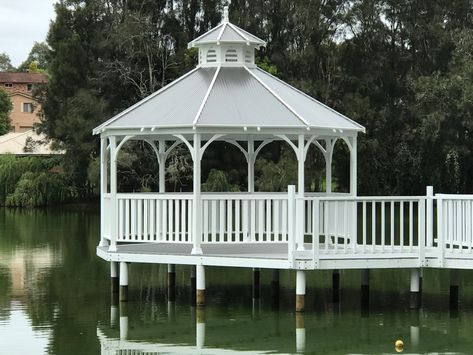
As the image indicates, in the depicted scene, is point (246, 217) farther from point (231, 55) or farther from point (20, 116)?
point (20, 116)

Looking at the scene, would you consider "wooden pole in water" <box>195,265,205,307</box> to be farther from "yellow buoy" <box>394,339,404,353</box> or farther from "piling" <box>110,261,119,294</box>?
"yellow buoy" <box>394,339,404,353</box>

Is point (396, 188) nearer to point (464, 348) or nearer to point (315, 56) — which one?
point (315, 56)

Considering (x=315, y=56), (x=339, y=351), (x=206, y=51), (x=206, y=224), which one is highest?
(x=315, y=56)

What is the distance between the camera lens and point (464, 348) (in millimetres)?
14898

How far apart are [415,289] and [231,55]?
5780 mm

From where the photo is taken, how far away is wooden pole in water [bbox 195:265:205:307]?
57.7 feet

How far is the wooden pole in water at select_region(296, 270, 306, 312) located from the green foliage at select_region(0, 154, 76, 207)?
36.4 metres

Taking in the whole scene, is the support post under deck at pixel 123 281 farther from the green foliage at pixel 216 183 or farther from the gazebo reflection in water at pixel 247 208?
the green foliage at pixel 216 183

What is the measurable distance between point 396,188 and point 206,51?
29913 millimetres

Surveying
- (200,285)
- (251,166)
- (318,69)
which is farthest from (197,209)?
(318,69)

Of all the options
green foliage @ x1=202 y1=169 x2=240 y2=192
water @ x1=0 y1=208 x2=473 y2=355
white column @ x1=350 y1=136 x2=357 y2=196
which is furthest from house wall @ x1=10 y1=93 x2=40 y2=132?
white column @ x1=350 y1=136 x2=357 y2=196

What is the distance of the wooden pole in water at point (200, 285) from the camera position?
17.6m

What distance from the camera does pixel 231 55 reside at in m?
Result: 20.2

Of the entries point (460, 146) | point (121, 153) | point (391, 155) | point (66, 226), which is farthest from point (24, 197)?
point (460, 146)
